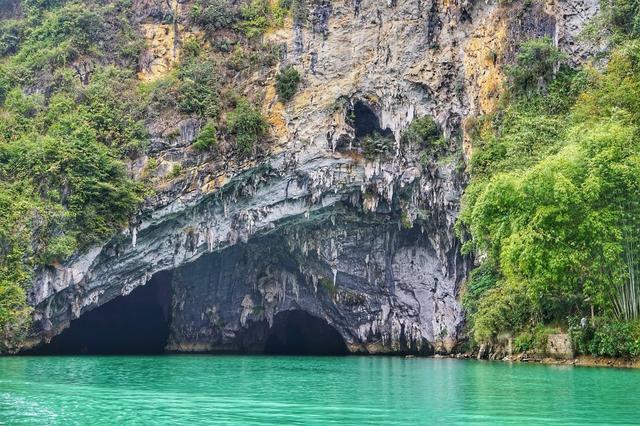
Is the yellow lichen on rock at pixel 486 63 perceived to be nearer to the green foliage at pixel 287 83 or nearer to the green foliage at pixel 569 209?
the green foliage at pixel 569 209

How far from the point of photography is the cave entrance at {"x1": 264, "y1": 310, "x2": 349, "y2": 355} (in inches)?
1726

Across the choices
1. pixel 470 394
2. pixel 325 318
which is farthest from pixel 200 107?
pixel 470 394

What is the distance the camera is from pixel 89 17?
40.7 metres

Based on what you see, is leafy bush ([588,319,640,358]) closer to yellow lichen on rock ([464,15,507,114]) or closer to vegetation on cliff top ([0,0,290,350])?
yellow lichen on rock ([464,15,507,114])

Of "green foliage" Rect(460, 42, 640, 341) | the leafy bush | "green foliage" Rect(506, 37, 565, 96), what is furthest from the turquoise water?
"green foliage" Rect(506, 37, 565, 96)

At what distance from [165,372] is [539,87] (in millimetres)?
18084

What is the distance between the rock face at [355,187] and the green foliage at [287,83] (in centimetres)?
39

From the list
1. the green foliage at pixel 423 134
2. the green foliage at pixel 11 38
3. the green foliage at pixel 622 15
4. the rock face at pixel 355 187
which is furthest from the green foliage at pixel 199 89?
the green foliage at pixel 622 15

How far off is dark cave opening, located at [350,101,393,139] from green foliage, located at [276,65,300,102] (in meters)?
2.98

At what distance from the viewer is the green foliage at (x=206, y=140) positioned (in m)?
35.6

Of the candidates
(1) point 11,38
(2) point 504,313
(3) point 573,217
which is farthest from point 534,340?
(1) point 11,38

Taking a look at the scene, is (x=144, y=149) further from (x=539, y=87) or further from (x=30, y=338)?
(x=539, y=87)

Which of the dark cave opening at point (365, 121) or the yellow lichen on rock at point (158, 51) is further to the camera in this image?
the yellow lichen on rock at point (158, 51)

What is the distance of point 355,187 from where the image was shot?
3572 cm
